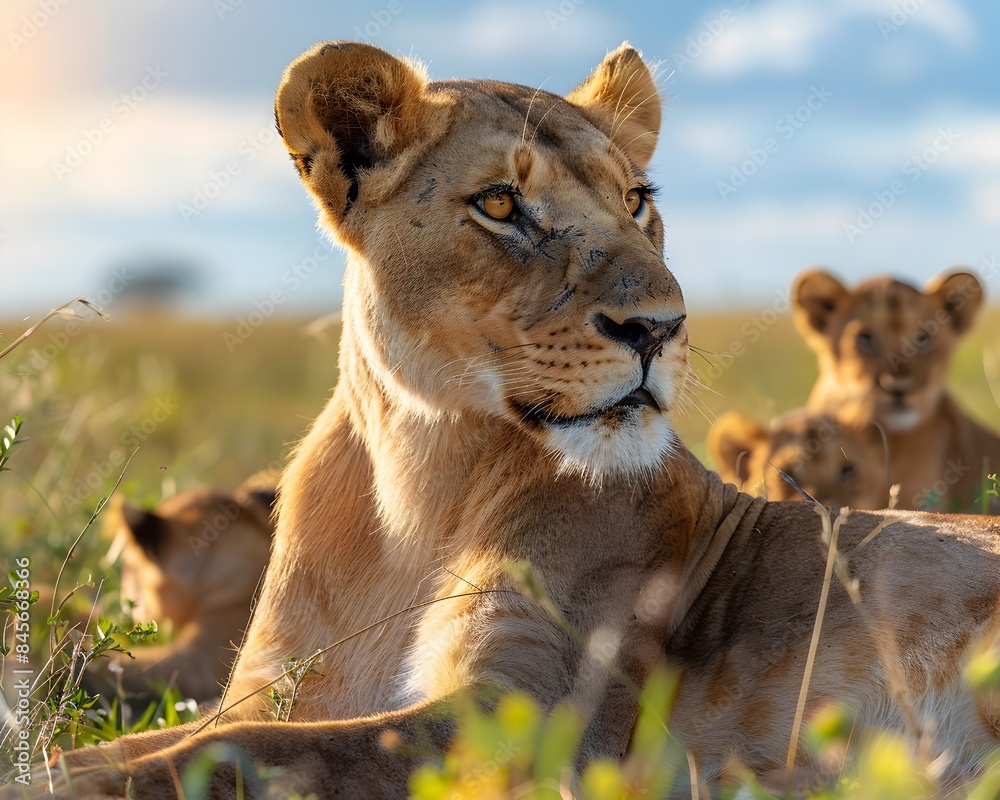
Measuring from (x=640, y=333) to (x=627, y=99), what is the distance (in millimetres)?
1353

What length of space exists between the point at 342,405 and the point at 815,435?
150 inches

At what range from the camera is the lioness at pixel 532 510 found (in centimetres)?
269

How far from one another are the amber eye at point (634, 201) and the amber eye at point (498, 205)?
0.41m

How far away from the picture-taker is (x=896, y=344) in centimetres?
764

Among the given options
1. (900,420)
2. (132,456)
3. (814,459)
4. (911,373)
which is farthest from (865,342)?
(132,456)

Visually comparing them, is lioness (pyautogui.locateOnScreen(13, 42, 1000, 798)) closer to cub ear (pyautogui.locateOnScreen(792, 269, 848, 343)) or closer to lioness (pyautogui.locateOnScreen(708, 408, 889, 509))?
lioness (pyautogui.locateOnScreen(708, 408, 889, 509))

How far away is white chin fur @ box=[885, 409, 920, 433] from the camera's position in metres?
7.63

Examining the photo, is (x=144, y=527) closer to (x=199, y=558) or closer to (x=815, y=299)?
(x=199, y=558)

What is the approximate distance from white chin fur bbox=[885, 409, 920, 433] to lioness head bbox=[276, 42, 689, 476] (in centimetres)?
479

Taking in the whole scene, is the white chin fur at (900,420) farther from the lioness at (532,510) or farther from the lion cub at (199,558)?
the lioness at (532,510)

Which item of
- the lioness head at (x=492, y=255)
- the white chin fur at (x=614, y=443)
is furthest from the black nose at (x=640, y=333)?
the white chin fur at (x=614, y=443)

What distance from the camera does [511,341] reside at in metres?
2.83

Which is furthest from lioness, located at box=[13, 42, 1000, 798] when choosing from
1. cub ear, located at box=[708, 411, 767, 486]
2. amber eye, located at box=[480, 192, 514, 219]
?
cub ear, located at box=[708, 411, 767, 486]

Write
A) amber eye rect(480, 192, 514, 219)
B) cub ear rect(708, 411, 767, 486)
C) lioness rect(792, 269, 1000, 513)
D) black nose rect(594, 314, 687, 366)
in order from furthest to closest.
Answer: lioness rect(792, 269, 1000, 513), cub ear rect(708, 411, 767, 486), amber eye rect(480, 192, 514, 219), black nose rect(594, 314, 687, 366)
